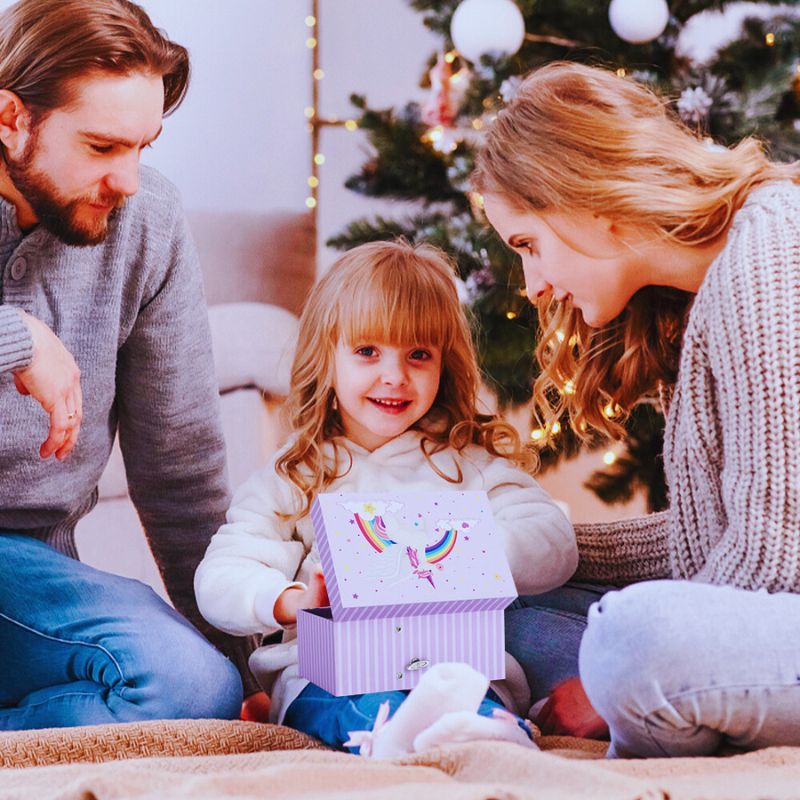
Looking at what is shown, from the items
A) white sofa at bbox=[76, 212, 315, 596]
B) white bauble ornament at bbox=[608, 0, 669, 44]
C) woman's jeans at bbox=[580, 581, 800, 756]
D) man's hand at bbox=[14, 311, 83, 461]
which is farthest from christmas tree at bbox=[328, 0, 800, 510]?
woman's jeans at bbox=[580, 581, 800, 756]

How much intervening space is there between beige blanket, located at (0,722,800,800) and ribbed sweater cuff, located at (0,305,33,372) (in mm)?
502

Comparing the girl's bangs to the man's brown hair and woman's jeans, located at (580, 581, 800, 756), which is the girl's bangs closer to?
the man's brown hair

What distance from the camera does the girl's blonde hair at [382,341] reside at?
1349 mm

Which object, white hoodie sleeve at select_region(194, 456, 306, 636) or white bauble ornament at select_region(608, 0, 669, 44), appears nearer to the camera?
white hoodie sleeve at select_region(194, 456, 306, 636)

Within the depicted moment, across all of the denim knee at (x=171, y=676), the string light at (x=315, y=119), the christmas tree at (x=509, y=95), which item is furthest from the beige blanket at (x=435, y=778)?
the string light at (x=315, y=119)

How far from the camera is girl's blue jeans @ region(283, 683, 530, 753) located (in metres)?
1.07

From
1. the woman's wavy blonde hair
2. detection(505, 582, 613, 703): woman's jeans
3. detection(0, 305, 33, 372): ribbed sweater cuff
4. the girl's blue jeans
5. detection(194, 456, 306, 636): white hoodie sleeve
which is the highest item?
the woman's wavy blonde hair

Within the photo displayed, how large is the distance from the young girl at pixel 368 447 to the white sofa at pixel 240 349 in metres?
0.30

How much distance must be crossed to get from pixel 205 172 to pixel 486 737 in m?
1.10

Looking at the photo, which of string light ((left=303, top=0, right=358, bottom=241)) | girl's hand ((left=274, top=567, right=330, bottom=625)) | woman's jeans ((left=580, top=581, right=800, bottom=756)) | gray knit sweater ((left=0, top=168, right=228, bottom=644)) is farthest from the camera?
string light ((left=303, top=0, right=358, bottom=241))

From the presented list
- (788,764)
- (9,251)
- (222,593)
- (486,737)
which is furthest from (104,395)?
(788,764)

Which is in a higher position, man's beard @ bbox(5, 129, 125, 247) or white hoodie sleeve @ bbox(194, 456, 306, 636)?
man's beard @ bbox(5, 129, 125, 247)

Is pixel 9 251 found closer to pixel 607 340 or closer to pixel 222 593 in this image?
pixel 222 593

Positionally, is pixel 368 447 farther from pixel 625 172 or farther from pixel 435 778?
pixel 435 778
